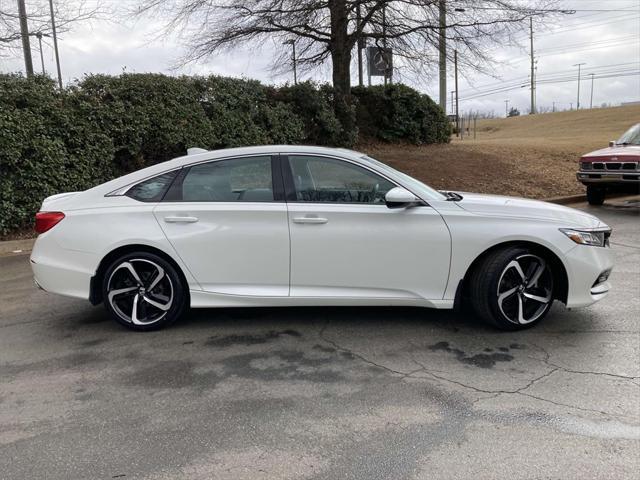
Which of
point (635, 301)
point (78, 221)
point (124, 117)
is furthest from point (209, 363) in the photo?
point (124, 117)

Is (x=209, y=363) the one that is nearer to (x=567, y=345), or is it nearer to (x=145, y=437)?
(x=145, y=437)

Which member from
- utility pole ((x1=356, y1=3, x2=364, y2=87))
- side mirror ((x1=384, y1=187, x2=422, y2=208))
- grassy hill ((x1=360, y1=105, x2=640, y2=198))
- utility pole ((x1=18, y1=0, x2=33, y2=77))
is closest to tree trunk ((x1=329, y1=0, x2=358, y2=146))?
utility pole ((x1=356, y1=3, x2=364, y2=87))

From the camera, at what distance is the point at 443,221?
13.9 feet

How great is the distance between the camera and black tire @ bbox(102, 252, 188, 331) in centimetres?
441

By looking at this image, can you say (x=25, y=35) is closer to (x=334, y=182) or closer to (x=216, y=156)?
(x=216, y=156)

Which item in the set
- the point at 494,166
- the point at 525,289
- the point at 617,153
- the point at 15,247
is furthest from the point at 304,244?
the point at 494,166

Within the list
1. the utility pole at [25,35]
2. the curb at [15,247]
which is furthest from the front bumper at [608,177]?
the utility pole at [25,35]

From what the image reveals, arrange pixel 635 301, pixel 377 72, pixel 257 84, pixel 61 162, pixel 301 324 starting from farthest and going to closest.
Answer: pixel 377 72 < pixel 257 84 < pixel 61 162 < pixel 635 301 < pixel 301 324

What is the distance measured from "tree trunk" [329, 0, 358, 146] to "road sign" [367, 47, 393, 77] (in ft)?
2.11

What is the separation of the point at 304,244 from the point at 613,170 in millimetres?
9017

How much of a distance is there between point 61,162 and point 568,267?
7914mm

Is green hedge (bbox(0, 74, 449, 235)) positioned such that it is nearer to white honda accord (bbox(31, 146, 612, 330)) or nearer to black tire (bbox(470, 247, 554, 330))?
white honda accord (bbox(31, 146, 612, 330))

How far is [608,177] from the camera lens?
425 inches

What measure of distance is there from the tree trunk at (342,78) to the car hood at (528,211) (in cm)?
1060
